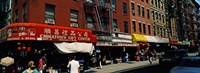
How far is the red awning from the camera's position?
740 inches

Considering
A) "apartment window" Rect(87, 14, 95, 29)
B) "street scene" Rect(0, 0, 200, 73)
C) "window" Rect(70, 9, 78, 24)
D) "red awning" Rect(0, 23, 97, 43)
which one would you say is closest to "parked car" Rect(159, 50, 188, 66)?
"street scene" Rect(0, 0, 200, 73)

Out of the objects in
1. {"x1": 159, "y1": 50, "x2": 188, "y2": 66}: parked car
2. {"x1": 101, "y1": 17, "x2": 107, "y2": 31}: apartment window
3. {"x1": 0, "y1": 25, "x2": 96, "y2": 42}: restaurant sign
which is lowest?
{"x1": 159, "y1": 50, "x2": 188, "y2": 66}: parked car

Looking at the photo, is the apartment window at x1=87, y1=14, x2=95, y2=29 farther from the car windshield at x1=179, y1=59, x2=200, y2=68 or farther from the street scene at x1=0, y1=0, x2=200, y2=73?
the car windshield at x1=179, y1=59, x2=200, y2=68

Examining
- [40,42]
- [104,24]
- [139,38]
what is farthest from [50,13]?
[139,38]

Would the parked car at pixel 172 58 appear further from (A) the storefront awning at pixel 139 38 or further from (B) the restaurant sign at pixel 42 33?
(A) the storefront awning at pixel 139 38

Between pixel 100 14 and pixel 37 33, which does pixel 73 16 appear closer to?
pixel 100 14

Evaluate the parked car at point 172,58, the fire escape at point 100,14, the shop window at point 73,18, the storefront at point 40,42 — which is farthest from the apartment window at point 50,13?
the parked car at point 172,58

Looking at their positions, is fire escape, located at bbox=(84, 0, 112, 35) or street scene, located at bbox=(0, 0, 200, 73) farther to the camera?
fire escape, located at bbox=(84, 0, 112, 35)

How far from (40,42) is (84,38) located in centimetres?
434

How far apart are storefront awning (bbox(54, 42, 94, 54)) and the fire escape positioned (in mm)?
4648

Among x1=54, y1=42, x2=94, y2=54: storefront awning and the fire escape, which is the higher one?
the fire escape

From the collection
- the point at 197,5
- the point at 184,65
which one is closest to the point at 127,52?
the point at 184,65

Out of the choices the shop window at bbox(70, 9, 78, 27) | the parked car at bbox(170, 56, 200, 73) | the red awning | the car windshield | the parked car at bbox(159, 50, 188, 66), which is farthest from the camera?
the shop window at bbox(70, 9, 78, 27)

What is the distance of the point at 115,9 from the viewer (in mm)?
33469
